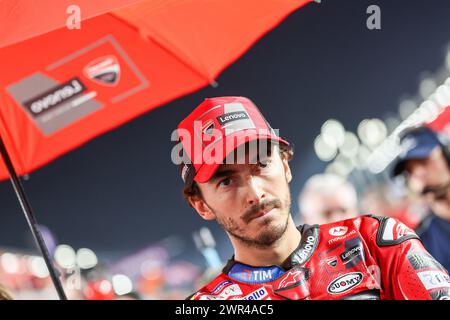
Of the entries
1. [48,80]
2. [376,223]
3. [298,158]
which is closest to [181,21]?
[48,80]

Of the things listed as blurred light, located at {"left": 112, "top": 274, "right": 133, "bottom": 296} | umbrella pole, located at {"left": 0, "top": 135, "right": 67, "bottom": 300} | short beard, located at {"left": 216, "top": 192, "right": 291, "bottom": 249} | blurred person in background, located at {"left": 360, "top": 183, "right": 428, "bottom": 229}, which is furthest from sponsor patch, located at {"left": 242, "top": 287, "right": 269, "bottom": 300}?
blurred light, located at {"left": 112, "top": 274, "right": 133, "bottom": 296}

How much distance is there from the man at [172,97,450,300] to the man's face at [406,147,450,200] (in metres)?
1.25

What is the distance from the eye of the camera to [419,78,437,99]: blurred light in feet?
9.66

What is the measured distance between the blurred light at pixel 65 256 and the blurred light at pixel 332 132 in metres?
1.54

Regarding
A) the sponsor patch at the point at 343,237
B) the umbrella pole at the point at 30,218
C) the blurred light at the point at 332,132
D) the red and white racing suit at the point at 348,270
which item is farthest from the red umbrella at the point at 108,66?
the sponsor patch at the point at 343,237

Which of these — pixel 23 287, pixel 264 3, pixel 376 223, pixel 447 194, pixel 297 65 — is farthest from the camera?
pixel 23 287

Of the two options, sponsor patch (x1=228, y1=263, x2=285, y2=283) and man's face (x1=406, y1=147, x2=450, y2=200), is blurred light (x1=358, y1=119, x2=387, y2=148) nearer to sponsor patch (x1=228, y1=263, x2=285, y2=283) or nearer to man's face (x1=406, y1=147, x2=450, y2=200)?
man's face (x1=406, y1=147, x2=450, y2=200)

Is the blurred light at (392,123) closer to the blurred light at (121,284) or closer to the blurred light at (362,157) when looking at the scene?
the blurred light at (362,157)

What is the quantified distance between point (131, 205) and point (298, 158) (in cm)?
96

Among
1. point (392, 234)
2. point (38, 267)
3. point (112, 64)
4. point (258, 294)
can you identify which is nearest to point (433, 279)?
point (392, 234)

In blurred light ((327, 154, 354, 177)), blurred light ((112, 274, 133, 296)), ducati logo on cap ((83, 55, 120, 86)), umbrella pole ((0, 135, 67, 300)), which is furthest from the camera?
blurred light ((112, 274, 133, 296))

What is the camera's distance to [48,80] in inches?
104

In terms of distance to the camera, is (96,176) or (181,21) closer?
(181,21)

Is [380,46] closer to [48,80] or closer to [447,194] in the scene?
[447,194]
